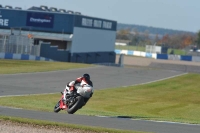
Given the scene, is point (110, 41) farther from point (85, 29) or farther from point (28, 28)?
point (28, 28)

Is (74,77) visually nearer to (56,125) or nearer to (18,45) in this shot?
(18,45)

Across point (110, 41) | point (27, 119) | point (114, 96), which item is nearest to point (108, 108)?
point (114, 96)

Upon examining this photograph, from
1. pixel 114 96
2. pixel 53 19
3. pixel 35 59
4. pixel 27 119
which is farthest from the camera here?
pixel 53 19

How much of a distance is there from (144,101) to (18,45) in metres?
29.7

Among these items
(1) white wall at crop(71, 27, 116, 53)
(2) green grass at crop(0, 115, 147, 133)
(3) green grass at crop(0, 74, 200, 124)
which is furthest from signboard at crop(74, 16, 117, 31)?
(2) green grass at crop(0, 115, 147, 133)

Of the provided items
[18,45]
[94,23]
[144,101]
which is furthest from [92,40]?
[144,101]

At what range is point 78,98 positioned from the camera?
18734mm

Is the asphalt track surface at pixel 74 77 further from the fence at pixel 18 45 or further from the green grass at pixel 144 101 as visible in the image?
the fence at pixel 18 45

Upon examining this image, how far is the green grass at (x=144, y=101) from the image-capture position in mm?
23234

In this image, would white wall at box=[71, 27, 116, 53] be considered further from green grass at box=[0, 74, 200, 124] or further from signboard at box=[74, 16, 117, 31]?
green grass at box=[0, 74, 200, 124]

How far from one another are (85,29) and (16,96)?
52995 mm

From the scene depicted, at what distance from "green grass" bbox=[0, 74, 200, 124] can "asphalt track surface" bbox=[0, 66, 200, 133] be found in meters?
1.72

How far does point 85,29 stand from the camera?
79.0m

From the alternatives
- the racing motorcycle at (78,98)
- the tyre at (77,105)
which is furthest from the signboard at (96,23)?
the tyre at (77,105)
